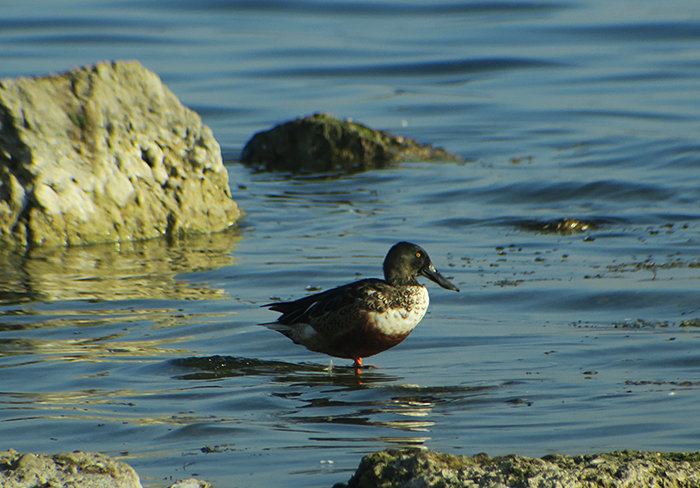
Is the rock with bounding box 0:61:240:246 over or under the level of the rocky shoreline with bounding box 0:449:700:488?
over

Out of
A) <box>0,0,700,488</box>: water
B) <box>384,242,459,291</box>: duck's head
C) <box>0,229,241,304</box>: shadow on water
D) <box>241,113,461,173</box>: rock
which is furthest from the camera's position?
<box>241,113,461,173</box>: rock

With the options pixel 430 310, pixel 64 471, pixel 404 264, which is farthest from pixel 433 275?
pixel 64 471

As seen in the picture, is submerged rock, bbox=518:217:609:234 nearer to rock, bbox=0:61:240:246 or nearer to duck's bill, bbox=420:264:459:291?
rock, bbox=0:61:240:246

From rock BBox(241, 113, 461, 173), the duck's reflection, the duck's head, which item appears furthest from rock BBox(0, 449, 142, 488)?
rock BBox(241, 113, 461, 173)

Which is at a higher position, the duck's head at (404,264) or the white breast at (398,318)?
the duck's head at (404,264)

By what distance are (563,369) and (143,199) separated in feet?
18.8

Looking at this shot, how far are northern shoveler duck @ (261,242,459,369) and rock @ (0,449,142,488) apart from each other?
2.51m

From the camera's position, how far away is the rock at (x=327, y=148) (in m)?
14.8

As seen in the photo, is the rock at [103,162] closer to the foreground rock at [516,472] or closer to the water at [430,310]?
the water at [430,310]

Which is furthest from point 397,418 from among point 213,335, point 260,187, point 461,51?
point 461,51

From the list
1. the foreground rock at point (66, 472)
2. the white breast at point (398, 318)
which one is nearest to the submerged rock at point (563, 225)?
the white breast at point (398, 318)

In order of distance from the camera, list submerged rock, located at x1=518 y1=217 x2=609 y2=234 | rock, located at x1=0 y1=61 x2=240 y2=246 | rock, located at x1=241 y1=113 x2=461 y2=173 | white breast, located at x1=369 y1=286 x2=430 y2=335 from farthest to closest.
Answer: rock, located at x1=241 y1=113 x2=461 y2=173, submerged rock, located at x1=518 y1=217 x2=609 y2=234, rock, located at x1=0 y1=61 x2=240 y2=246, white breast, located at x1=369 y1=286 x2=430 y2=335

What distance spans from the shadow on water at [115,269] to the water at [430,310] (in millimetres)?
36

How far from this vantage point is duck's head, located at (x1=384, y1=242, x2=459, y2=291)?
638 centimetres
